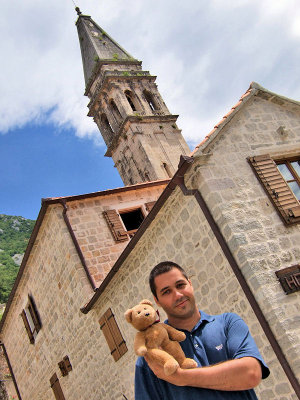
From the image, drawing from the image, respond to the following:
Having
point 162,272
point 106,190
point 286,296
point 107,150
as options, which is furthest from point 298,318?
point 107,150

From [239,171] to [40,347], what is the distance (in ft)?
33.9

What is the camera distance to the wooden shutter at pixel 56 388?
484 inches

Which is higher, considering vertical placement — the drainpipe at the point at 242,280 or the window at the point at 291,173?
the window at the point at 291,173

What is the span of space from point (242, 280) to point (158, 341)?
149 inches

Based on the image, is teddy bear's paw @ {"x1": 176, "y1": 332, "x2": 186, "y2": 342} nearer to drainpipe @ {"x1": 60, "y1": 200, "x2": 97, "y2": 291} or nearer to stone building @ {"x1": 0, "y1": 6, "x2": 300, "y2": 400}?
stone building @ {"x1": 0, "y1": 6, "x2": 300, "y2": 400}

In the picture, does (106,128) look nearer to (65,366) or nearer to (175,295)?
(65,366)

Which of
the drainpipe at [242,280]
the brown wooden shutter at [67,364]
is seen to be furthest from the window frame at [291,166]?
the brown wooden shutter at [67,364]

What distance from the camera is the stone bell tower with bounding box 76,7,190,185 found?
23516mm

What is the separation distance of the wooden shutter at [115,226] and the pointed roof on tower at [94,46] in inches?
676

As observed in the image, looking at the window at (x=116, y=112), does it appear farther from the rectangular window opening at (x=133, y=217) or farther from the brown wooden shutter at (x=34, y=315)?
the brown wooden shutter at (x=34, y=315)

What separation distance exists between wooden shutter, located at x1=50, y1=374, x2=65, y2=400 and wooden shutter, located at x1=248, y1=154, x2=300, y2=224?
9760mm

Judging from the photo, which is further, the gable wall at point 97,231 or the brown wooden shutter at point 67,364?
the brown wooden shutter at point 67,364

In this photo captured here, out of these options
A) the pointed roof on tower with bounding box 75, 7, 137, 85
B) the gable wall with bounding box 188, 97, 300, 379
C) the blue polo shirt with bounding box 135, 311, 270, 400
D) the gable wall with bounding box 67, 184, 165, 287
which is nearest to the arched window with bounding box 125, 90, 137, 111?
the pointed roof on tower with bounding box 75, 7, 137, 85

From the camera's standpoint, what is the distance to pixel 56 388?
41.2 ft
